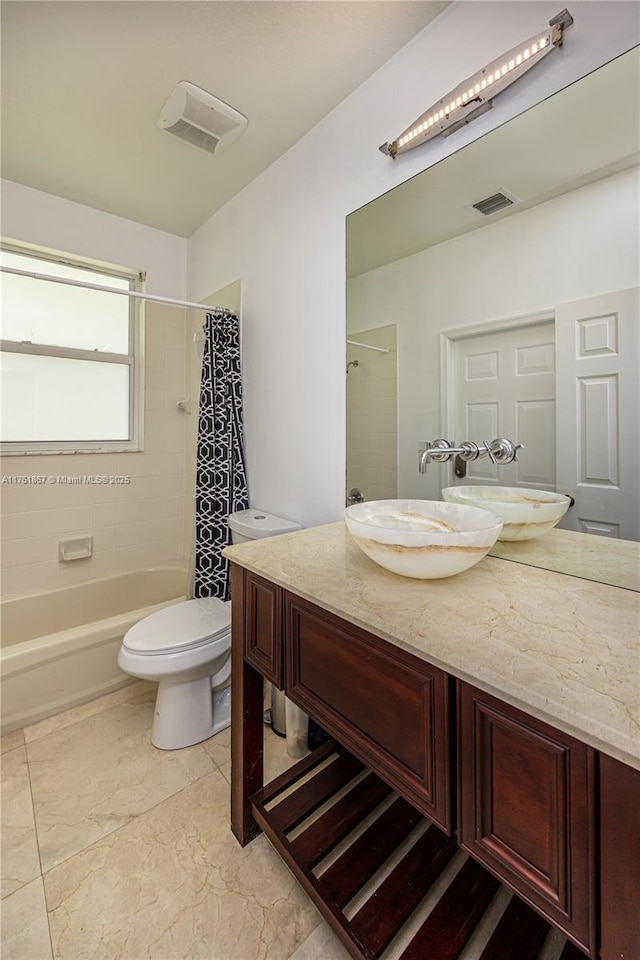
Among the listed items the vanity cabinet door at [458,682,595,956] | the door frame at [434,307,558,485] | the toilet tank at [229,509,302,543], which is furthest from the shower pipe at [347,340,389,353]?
the vanity cabinet door at [458,682,595,956]

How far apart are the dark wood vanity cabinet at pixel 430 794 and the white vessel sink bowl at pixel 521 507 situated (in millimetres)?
551

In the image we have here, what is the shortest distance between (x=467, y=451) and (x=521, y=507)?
22cm

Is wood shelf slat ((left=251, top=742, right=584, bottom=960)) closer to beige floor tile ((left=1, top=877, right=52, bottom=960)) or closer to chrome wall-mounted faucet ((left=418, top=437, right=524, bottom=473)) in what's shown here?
beige floor tile ((left=1, top=877, right=52, bottom=960))

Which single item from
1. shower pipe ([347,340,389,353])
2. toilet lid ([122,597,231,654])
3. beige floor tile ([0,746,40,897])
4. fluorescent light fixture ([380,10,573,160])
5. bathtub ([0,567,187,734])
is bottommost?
beige floor tile ([0,746,40,897])

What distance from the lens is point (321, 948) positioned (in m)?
0.96

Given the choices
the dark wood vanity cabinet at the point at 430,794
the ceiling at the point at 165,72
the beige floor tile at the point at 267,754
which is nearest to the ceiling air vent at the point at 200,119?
the ceiling at the point at 165,72

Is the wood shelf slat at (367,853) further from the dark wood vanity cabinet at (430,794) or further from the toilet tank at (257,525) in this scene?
the toilet tank at (257,525)

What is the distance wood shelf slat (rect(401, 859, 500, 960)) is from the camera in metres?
0.90

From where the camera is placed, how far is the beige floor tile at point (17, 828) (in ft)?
3.66

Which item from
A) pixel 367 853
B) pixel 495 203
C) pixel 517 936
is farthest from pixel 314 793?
pixel 495 203

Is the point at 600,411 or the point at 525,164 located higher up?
the point at 525,164

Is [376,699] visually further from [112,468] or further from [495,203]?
[112,468]

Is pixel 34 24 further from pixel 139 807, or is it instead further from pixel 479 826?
pixel 139 807

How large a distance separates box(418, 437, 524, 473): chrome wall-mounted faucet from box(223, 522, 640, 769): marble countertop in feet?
0.95
